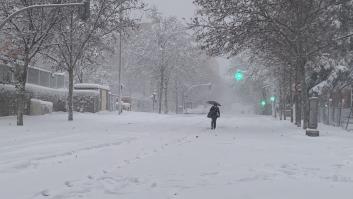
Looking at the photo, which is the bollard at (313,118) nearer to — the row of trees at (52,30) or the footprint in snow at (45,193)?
the row of trees at (52,30)

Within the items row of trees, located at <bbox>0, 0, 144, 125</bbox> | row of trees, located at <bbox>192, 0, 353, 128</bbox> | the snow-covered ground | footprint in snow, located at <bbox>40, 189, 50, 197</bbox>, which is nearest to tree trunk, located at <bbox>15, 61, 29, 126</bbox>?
row of trees, located at <bbox>0, 0, 144, 125</bbox>

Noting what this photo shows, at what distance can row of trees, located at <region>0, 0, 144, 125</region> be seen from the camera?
2660 centimetres

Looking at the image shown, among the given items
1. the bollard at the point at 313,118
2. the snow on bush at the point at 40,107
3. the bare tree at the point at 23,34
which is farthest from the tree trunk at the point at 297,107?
the snow on bush at the point at 40,107

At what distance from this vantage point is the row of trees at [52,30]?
1047 inches

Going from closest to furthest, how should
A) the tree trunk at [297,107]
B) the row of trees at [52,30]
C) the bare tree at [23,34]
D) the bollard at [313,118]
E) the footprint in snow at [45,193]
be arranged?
the footprint in snow at [45,193] < the bollard at [313,118] < the bare tree at [23,34] < the row of trees at [52,30] < the tree trunk at [297,107]

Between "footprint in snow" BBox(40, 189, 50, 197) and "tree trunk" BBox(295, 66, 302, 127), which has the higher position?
"tree trunk" BBox(295, 66, 302, 127)

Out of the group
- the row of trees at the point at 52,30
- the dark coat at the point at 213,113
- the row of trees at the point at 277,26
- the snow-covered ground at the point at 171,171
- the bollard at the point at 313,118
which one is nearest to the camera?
the snow-covered ground at the point at 171,171

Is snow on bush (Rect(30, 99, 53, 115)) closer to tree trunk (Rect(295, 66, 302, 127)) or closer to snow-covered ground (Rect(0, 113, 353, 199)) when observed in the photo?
tree trunk (Rect(295, 66, 302, 127))

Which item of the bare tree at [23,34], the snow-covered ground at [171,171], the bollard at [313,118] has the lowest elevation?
the snow-covered ground at [171,171]

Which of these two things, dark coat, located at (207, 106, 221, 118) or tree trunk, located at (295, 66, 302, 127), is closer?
dark coat, located at (207, 106, 221, 118)

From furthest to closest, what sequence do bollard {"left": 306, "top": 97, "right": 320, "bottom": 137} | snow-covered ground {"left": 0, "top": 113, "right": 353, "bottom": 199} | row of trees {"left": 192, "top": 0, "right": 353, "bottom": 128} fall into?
row of trees {"left": 192, "top": 0, "right": 353, "bottom": 128}
bollard {"left": 306, "top": 97, "right": 320, "bottom": 137}
snow-covered ground {"left": 0, "top": 113, "right": 353, "bottom": 199}

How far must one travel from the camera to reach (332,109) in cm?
3697

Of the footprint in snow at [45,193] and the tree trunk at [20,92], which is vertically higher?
the tree trunk at [20,92]

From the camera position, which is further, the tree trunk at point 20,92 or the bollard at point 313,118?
the tree trunk at point 20,92
